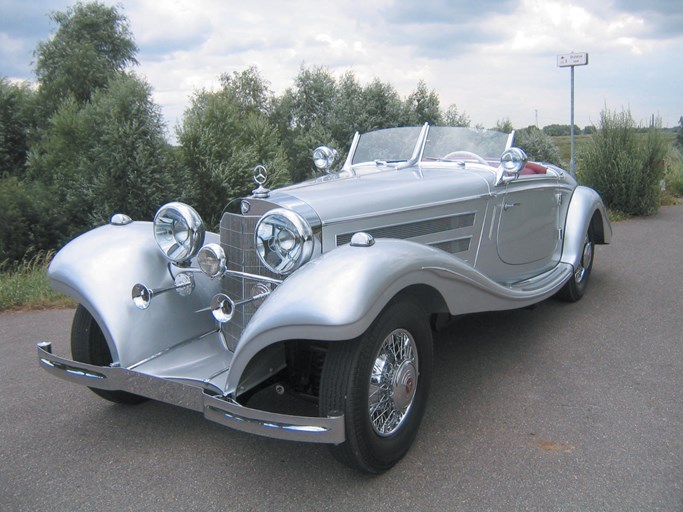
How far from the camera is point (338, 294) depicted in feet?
7.98

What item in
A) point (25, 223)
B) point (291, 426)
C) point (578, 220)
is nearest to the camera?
point (291, 426)

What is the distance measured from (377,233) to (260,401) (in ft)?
4.05

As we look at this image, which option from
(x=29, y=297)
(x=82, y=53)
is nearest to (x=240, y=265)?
(x=29, y=297)

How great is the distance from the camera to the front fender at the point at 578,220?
5.09 metres

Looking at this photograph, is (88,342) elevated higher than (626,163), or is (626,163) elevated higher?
(626,163)

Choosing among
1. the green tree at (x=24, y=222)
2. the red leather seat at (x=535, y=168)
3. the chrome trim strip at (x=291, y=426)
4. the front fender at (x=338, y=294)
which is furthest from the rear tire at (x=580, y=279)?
the green tree at (x=24, y=222)

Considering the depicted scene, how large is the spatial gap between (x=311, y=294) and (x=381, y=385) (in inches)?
22.8

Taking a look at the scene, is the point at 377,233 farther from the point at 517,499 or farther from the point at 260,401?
the point at 517,499

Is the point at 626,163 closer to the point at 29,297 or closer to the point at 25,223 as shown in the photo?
the point at 29,297

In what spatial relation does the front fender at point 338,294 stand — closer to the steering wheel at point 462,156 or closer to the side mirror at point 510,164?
the side mirror at point 510,164

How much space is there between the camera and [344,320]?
2.36 m

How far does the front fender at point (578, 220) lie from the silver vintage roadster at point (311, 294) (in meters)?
0.83

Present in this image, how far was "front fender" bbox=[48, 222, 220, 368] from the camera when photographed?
3.07 meters

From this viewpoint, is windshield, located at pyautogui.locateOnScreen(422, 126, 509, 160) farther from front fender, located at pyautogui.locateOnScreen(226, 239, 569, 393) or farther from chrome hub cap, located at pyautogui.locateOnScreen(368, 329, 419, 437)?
chrome hub cap, located at pyautogui.locateOnScreen(368, 329, 419, 437)
